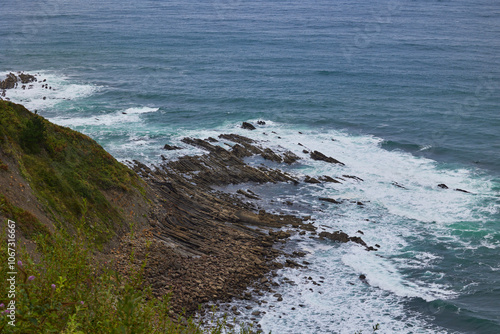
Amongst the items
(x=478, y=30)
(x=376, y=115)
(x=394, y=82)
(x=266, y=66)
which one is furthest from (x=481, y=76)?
(x=478, y=30)

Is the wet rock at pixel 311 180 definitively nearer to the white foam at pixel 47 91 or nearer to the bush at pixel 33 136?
the bush at pixel 33 136

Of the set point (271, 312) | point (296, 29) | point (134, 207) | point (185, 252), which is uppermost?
point (296, 29)

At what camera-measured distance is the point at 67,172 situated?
91.2 feet

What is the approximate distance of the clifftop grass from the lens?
24.8m

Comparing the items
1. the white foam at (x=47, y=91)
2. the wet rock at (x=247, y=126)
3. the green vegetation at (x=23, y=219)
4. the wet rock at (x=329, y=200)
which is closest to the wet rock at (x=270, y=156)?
the wet rock at (x=329, y=200)

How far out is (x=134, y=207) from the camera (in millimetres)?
29422

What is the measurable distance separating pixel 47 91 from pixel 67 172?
51.7 meters

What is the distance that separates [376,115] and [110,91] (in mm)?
43960

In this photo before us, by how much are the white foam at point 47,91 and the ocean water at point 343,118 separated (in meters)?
0.40

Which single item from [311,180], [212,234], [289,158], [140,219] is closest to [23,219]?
[140,219]

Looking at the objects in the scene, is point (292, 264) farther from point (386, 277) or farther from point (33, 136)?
point (33, 136)

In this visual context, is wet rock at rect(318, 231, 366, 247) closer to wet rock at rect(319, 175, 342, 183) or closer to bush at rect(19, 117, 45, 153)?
wet rock at rect(319, 175, 342, 183)

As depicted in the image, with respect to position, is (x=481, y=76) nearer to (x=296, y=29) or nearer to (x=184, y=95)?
(x=184, y=95)

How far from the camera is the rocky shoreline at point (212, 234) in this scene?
25.0m
